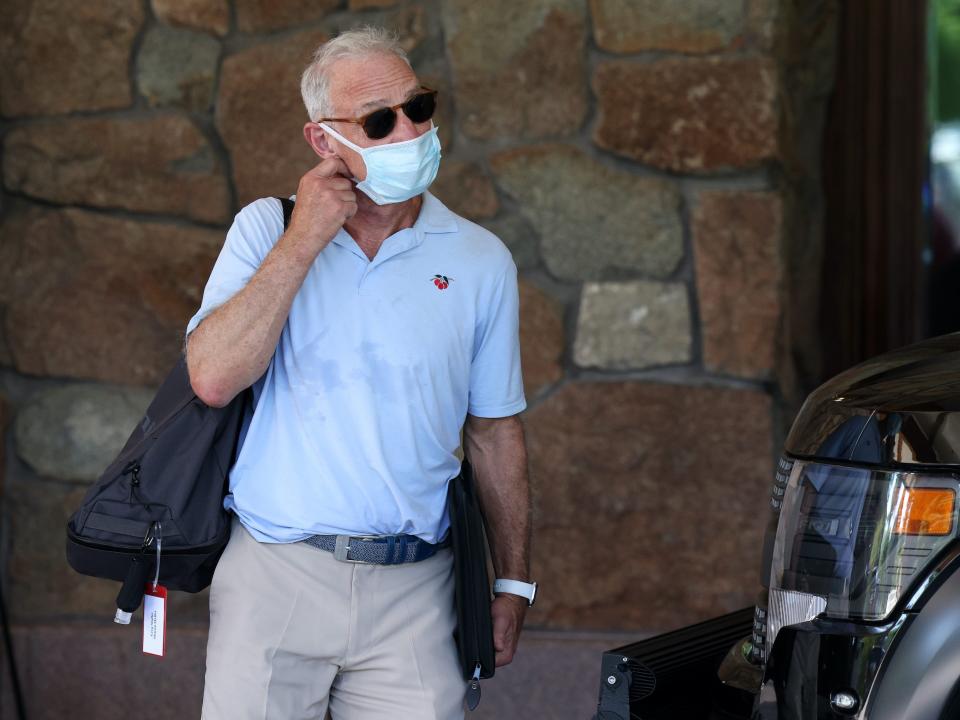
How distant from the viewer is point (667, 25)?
382 centimetres

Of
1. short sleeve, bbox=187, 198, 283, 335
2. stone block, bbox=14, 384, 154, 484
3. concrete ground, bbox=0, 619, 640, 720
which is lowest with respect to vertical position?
concrete ground, bbox=0, 619, 640, 720

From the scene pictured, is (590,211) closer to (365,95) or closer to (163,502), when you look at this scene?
(365,95)

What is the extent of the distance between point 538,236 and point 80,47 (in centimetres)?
153

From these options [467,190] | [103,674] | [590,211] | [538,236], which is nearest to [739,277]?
[590,211]

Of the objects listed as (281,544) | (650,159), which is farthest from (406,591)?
(650,159)

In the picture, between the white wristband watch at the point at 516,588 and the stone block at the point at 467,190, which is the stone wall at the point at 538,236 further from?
the white wristband watch at the point at 516,588

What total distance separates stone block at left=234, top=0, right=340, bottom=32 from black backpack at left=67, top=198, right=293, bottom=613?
1856mm

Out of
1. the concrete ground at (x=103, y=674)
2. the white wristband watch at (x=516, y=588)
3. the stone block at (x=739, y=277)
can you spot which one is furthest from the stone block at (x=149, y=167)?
the white wristband watch at (x=516, y=588)

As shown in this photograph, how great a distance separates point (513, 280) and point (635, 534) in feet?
4.89

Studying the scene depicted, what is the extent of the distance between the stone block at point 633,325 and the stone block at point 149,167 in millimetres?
1161

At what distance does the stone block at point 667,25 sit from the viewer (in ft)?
12.4

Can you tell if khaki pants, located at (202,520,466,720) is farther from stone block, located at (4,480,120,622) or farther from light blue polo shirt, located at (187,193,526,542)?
stone block, located at (4,480,120,622)

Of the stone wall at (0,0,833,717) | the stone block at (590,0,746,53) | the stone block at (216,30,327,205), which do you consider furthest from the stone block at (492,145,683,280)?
the stone block at (216,30,327,205)

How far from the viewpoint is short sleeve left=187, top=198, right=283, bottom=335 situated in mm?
2430
